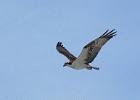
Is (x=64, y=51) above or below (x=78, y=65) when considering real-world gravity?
above

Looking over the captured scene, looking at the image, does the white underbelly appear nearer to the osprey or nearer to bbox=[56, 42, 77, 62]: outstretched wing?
the osprey

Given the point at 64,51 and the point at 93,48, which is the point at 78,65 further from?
the point at 64,51

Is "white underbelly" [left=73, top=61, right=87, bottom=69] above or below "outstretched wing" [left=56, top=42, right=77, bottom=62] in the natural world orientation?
below

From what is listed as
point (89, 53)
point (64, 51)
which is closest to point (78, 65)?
point (89, 53)

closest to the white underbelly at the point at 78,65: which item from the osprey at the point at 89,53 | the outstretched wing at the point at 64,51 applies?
the osprey at the point at 89,53

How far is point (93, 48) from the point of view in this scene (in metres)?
19.4

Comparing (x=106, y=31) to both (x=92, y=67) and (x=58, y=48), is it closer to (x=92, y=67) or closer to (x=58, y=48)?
(x=92, y=67)

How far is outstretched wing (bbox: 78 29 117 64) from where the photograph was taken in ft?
63.0

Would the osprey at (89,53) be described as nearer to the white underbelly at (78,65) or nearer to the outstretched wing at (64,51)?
the white underbelly at (78,65)

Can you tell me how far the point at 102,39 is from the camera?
19703mm

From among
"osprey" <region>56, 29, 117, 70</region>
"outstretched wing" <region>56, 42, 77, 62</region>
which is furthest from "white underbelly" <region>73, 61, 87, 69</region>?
"outstretched wing" <region>56, 42, 77, 62</region>

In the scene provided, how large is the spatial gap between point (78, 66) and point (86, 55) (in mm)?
672

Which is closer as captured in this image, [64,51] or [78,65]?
[78,65]

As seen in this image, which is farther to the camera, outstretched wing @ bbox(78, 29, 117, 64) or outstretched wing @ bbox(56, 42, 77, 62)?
outstretched wing @ bbox(56, 42, 77, 62)
